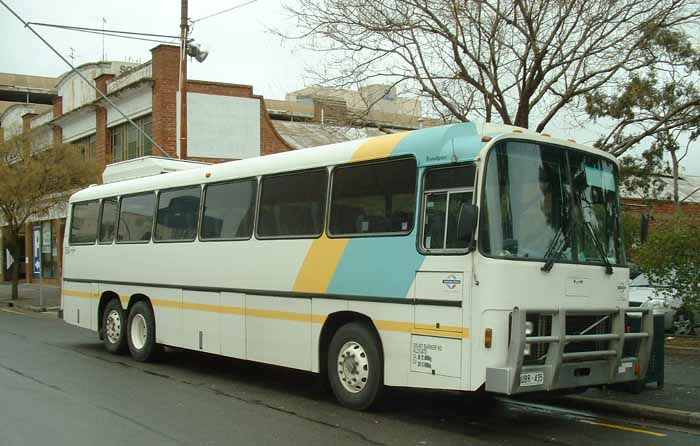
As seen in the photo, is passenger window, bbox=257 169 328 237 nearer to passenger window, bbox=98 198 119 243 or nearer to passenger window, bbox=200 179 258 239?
passenger window, bbox=200 179 258 239

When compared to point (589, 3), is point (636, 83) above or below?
below

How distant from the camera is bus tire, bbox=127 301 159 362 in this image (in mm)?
13039

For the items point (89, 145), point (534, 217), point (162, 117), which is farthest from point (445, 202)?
point (89, 145)

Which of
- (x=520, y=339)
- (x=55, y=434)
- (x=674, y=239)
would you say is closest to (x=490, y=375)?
(x=520, y=339)

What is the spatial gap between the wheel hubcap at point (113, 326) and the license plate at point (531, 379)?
864 cm

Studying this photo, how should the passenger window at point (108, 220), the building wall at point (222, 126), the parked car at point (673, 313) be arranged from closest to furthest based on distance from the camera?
the passenger window at point (108, 220), the parked car at point (673, 313), the building wall at point (222, 126)

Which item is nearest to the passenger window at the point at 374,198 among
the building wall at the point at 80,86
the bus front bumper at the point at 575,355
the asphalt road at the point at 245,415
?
the bus front bumper at the point at 575,355

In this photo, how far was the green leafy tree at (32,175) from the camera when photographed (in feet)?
86.6

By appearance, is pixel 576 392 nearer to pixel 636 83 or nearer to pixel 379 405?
pixel 379 405

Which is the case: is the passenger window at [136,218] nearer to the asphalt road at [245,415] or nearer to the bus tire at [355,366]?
the asphalt road at [245,415]

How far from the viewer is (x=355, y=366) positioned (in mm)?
8984

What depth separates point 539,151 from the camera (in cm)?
826

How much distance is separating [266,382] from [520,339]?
512 centimetres

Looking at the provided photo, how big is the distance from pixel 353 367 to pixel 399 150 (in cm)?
257
